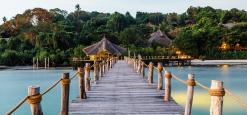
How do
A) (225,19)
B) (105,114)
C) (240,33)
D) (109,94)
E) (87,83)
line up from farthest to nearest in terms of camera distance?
(225,19) → (240,33) → (87,83) → (109,94) → (105,114)

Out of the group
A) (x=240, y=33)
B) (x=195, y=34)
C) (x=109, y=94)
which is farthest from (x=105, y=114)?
(x=240, y=33)

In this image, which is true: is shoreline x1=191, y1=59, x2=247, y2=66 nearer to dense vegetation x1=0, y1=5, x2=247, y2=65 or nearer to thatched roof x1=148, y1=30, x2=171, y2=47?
dense vegetation x1=0, y1=5, x2=247, y2=65

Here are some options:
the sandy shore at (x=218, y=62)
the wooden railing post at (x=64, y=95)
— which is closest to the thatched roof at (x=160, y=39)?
the sandy shore at (x=218, y=62)

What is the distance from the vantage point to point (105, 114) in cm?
996

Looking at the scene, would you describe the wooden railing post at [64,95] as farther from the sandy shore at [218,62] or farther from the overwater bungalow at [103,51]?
the sandy shore at [218,62]

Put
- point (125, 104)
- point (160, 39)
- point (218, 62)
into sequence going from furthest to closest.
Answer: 1. point (160, 39)
2. point (218, 62)
3. point (125, 104)

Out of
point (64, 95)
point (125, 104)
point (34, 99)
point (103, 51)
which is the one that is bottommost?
point (125, 104)

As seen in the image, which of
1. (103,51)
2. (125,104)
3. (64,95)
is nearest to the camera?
(64,95)

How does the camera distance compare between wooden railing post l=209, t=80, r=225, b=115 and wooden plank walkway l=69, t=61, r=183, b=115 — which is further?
wooden plank walkway l=69, t=61, r=183, b=115

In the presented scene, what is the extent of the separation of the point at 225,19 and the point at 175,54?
1389 inches

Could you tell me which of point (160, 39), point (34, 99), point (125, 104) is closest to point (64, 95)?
point (125, 104)

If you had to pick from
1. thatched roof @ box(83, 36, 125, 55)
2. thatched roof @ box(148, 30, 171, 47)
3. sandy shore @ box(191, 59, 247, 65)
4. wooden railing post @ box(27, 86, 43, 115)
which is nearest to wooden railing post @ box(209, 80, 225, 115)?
wooden railing post @ box(27, 86, 43, 115)

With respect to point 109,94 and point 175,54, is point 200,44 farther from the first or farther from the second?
point 109,94

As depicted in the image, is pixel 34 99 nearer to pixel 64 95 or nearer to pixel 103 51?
pixel 64 95
